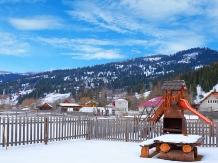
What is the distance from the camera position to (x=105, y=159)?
11570 millimetres

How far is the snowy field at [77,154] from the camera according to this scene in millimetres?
11305

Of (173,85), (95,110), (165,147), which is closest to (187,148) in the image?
(165,147)

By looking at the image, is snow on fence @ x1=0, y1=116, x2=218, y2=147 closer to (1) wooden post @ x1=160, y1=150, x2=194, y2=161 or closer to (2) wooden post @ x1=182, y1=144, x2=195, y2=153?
(1) wooden post @ x1=160, y1=150, x2=194, y2=161

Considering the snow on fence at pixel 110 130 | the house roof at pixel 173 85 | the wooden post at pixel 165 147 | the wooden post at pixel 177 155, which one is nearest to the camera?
the wooden post at pixel 177 155

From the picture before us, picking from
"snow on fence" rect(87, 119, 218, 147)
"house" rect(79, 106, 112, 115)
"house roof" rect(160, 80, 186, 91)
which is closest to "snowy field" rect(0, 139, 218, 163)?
"snow on fence" rect(87, 119, 218, 147)

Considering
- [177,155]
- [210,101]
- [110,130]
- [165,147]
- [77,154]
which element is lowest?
[210,101]

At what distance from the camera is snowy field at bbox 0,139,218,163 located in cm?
1130

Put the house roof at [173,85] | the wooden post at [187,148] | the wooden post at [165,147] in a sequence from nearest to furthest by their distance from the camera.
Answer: the wooden post at [187,148] → the wooden post at [165,147] → the house roof at [173,85]

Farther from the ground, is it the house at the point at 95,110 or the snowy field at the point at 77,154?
the snowy field at the point at 77,154

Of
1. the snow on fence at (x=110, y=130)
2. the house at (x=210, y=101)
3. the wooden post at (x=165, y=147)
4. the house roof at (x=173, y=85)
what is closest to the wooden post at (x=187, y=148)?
the wooden post at (x=165, y=147)

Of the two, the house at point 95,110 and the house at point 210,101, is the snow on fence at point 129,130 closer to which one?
the house at point 95,110

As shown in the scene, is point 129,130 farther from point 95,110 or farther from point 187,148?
point 95,110

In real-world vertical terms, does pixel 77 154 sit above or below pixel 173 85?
below

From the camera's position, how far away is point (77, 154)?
1268 centimetres
